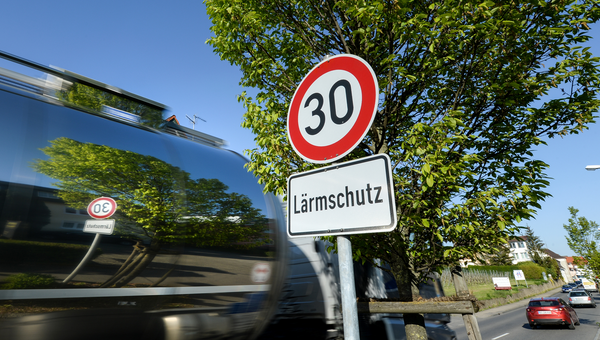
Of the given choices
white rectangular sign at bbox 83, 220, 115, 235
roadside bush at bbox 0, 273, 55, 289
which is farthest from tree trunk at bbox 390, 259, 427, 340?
roadside bush at bbox 0, 273, 55, 289

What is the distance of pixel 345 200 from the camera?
1604 mm

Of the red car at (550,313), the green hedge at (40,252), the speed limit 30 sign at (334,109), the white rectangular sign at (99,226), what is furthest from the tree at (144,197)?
the red car at (550,313)

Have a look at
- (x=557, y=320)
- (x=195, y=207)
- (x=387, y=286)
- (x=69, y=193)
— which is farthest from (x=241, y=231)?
(x=557, y=320)

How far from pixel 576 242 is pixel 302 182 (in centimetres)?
3311

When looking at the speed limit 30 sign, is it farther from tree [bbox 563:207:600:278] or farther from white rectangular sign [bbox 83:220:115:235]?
tree [bbox 563:207:600:278]

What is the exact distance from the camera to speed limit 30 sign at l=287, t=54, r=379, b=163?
1.75 m

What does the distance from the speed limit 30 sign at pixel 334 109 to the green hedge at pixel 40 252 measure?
1.70 meters

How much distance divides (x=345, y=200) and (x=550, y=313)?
20.3 m

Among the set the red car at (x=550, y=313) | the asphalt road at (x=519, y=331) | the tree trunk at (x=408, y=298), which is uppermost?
the tree trunk at (x=408, y=298)

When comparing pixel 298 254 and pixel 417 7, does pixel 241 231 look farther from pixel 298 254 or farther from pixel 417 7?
pixel 417 7

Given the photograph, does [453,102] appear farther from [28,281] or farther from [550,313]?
[550,313]

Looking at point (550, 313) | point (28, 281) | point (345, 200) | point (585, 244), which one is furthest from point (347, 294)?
point (585, 244)

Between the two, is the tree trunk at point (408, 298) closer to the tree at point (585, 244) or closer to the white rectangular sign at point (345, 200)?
the white rectangular sign at point (345, 200)

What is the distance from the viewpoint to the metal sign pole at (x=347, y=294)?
4.75 feet
